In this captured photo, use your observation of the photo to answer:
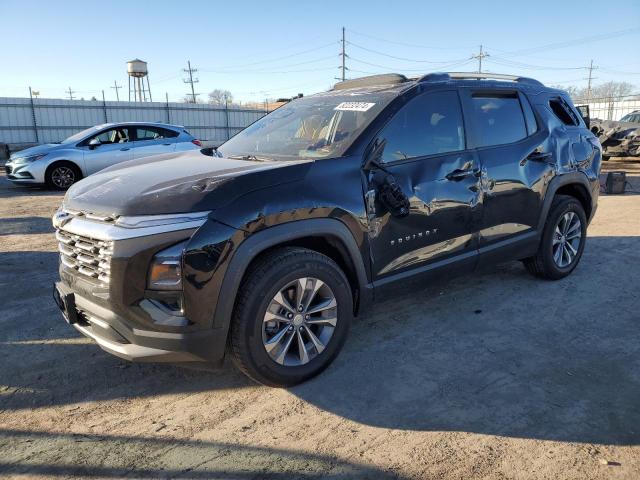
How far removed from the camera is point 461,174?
3770 mm

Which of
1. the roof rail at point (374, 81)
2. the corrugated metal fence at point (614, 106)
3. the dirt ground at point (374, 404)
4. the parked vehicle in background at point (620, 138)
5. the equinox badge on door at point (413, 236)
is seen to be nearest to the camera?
the dirt ground at point (374, 404)

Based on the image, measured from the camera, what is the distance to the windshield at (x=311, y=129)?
342 cm

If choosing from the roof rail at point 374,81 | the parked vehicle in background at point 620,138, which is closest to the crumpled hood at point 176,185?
the roof rail at point 374,81

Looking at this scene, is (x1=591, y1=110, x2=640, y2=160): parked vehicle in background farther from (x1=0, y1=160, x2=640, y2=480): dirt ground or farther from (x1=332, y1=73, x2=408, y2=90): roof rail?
(x1=332, y1=73, x2=408, y2=90): roof rail

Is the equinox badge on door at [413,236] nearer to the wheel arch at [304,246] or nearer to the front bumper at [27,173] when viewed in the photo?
the wheel arch at [304,246]

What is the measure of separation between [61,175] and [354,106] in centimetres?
972

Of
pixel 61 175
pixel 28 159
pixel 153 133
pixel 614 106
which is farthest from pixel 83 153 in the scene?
pixel 614 106

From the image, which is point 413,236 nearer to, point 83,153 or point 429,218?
point 429,218

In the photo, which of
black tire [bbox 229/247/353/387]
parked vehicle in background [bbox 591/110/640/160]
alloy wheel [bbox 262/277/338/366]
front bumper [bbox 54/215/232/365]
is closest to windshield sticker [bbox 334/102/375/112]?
black tire [bbox 229/247/353/387]

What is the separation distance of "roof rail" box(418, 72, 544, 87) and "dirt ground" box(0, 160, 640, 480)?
1.97 metres

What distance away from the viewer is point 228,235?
263 centimetres

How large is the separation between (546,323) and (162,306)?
311 cm

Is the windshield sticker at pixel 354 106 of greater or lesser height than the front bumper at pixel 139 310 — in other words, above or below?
above

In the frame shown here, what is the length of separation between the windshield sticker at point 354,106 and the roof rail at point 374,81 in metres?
0.47
